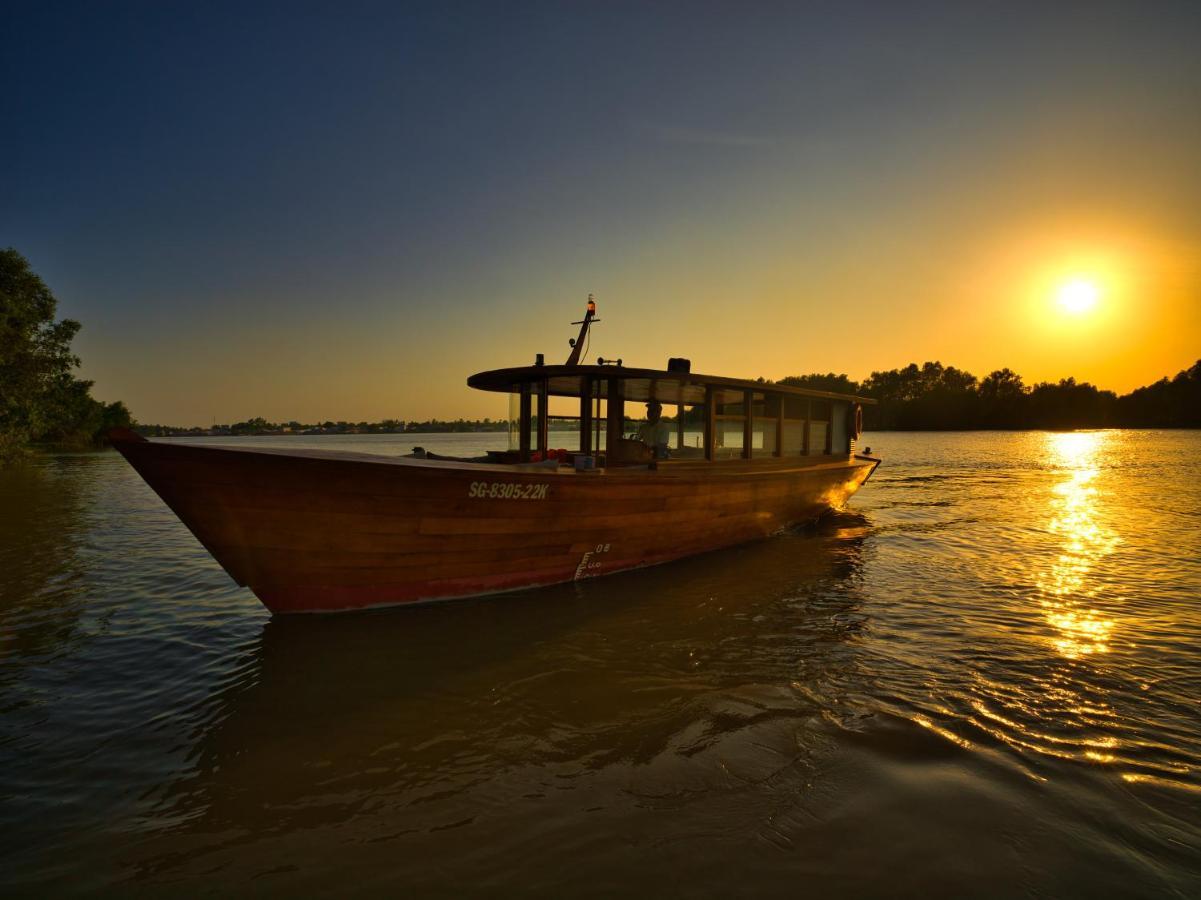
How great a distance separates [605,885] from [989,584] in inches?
318

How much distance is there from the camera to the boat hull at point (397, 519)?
5.74 m

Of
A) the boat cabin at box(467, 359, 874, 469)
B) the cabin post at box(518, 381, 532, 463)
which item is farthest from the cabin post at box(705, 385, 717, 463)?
the cabin post at box(518, 381, 532, 463)

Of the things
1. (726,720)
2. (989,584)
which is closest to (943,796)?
(726,720)

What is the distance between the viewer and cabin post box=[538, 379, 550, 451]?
881cm

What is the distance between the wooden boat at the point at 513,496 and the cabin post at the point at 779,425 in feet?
0.11

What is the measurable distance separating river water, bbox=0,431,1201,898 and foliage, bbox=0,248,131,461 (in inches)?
743

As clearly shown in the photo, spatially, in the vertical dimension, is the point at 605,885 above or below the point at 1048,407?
below

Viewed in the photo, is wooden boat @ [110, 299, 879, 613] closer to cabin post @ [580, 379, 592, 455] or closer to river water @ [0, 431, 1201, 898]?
cabin post @ [580, 379, 592, 455]

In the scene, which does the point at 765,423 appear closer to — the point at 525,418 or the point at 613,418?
the point at 613,418

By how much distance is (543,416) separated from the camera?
895cm

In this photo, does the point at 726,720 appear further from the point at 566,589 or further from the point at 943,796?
the point at 566,589

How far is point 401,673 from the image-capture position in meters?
5.35

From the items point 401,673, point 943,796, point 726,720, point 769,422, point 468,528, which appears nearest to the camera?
point 943,796

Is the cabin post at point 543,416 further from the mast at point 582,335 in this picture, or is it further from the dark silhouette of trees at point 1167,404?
the dark silhouette of trees at point 1167,404
